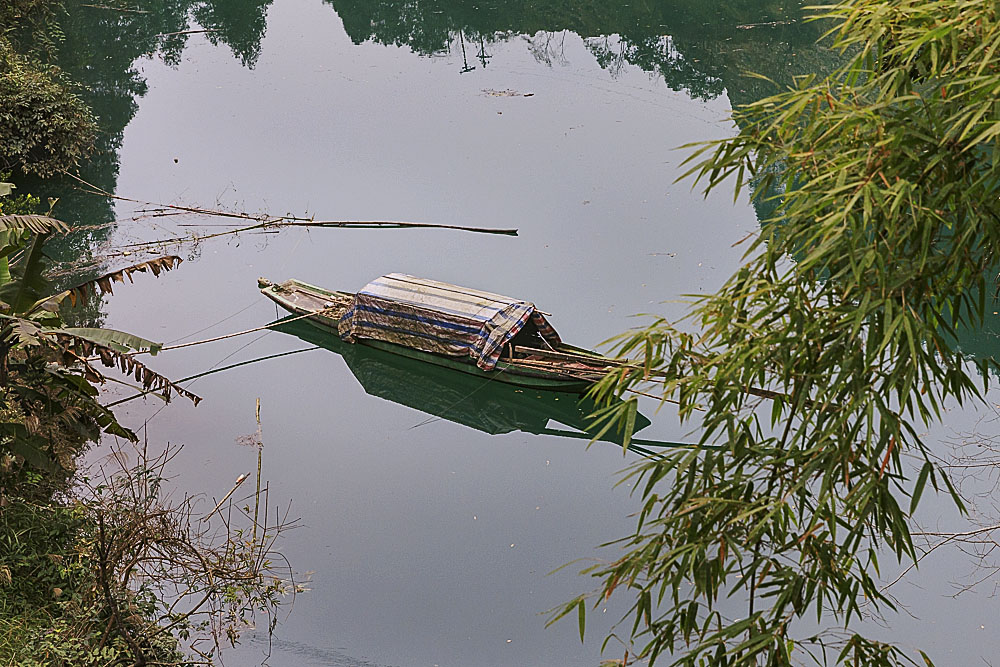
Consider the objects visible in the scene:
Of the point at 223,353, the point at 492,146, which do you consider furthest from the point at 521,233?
the point at 223,353

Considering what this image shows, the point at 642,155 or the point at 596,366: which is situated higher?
the point at 642,155

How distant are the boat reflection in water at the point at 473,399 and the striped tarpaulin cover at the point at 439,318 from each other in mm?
171

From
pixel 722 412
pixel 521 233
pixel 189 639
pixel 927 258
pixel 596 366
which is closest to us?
pixel 927 258

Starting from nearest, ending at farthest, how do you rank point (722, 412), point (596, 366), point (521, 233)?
point (722, 412), point (596, 366), point (521, 233)

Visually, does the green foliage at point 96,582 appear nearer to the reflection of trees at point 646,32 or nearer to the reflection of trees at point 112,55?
the reflection of trees at point 112,55

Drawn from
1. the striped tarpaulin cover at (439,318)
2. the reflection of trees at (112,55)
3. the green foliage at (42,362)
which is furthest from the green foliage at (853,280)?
the reflection of trees at (112,55)

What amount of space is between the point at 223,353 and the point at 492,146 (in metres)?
3.65

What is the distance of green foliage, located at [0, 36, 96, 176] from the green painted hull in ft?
8.16

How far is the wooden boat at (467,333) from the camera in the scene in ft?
19.8

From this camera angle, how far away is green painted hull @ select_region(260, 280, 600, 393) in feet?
19.7

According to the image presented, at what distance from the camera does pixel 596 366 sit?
5.89 meters

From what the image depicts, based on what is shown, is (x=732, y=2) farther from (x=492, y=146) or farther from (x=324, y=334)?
(x=324, y=334)

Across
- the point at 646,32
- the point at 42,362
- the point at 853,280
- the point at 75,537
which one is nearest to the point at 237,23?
the point at 646,32

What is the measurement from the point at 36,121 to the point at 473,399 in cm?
452
